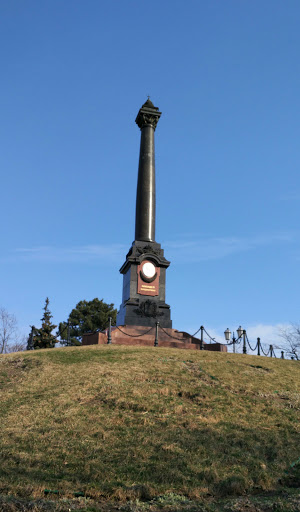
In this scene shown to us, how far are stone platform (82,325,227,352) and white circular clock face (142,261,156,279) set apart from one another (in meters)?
3.40

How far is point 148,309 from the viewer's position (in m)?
25.3

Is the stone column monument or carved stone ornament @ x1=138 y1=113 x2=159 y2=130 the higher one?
carved stone ornament @ x1=138 y1=113 x2=159 y2=130

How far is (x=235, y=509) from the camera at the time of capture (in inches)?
259

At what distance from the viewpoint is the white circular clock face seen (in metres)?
26.2

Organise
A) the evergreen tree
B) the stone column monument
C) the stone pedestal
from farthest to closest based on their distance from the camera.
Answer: the evergreen tree < the stone column monument < the stone pedestal

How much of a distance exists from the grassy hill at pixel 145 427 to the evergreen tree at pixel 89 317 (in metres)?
33.3

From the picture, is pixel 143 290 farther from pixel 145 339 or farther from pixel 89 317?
pixel 89 317

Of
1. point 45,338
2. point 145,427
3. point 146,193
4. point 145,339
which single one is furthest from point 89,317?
point 145,427

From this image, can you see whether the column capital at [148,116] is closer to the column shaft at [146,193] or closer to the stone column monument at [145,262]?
the stone column monument at [145,262]

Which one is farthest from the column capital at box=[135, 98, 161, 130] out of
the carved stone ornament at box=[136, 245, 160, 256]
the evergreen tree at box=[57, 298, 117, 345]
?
the evergreen tree at box=[57, 298, 117, 345]

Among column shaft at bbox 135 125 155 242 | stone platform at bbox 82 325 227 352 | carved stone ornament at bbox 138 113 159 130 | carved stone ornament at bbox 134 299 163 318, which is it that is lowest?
stone platform at bbox 82 325 227 352

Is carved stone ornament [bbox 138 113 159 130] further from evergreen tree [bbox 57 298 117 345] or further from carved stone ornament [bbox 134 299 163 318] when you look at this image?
evergreen tree [bbox 57 298 117 345]

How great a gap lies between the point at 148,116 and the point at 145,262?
10.3 meters

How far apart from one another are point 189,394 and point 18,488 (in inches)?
271
